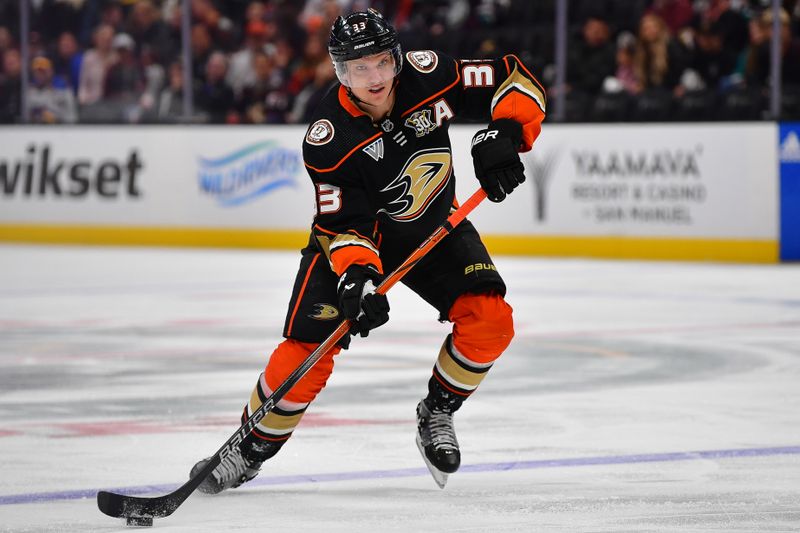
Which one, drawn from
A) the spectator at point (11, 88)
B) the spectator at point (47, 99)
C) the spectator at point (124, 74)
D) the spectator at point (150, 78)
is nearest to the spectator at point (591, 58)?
the spectator at point (150, 78)

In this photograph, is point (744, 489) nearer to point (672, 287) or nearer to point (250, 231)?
point (672, 287)

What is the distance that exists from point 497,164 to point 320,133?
1.35 feet

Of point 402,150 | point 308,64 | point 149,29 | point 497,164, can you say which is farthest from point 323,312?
point 149,29

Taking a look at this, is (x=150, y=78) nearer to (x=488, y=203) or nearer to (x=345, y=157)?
(x=488, y=203)

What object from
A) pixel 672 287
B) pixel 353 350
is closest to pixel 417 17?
pixel 672 287

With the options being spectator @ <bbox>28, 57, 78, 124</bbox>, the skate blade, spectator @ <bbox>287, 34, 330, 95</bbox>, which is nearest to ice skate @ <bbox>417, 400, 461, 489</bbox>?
the skate blade

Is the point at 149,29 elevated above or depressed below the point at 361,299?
below

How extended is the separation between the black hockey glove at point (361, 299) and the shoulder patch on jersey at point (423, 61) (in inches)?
20.8

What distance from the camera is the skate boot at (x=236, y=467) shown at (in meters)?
3.40

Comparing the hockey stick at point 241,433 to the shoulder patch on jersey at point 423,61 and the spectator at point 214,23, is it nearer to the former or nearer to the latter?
the shoulder patch on jersey at point 423,61

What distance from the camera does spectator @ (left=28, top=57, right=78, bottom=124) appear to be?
1174cm

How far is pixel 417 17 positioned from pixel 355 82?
24.8 ft

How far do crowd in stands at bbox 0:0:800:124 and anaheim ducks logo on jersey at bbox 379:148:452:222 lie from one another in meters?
6.14

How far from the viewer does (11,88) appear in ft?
39.3
